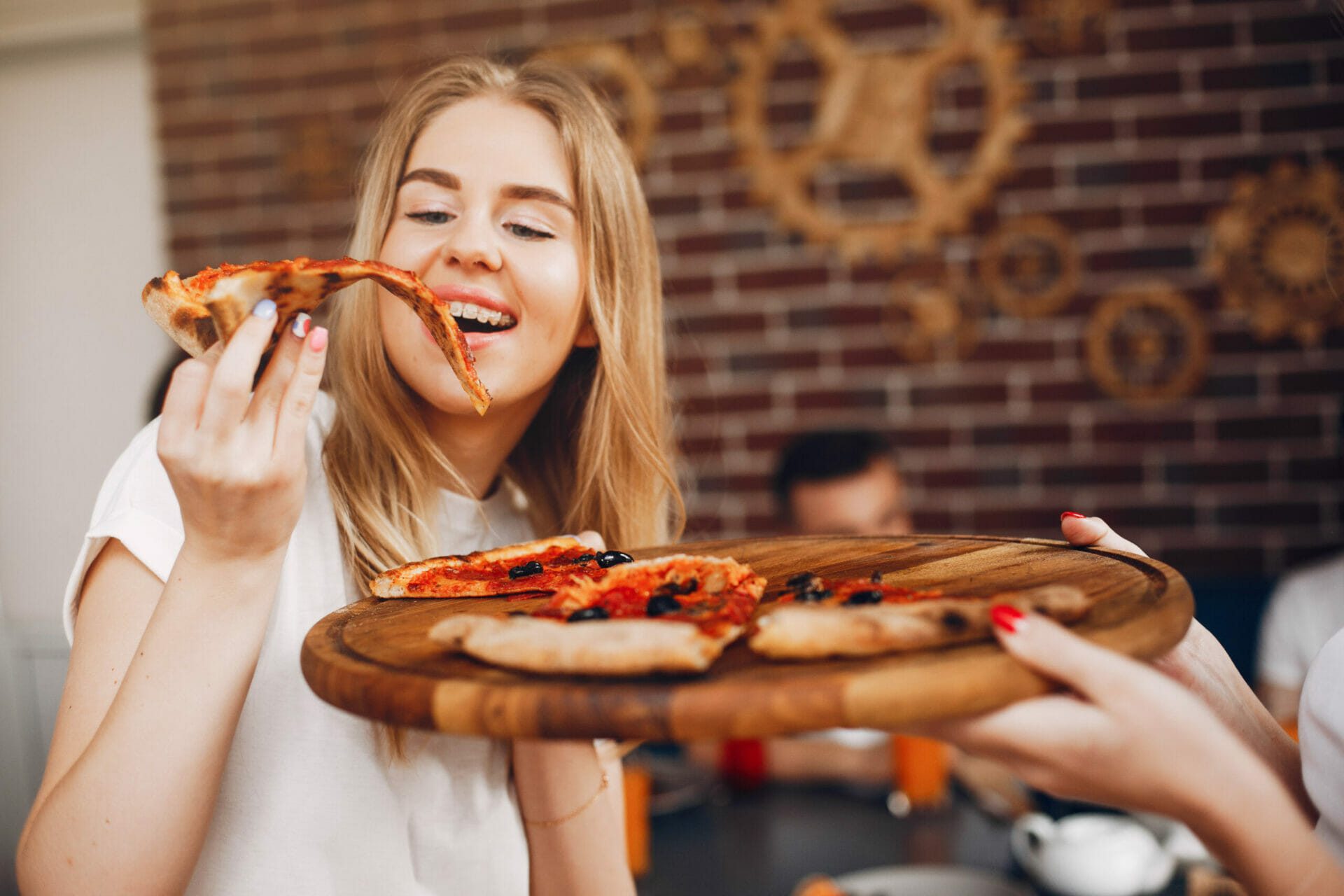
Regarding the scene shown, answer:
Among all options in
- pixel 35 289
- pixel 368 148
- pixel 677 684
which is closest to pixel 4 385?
pixel 35 289

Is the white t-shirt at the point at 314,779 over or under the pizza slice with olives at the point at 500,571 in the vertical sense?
under

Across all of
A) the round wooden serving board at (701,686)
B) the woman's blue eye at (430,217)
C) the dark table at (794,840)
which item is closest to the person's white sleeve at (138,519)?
the round wooden serving board at (701,686)

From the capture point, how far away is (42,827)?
3.40 ft

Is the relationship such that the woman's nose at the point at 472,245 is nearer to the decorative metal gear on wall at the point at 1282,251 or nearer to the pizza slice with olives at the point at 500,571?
the pizza slice with olives at the point at 500,571

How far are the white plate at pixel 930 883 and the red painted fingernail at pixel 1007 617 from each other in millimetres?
1277

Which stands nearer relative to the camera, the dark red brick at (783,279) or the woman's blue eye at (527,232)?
the woman's blue eye at (527,232)

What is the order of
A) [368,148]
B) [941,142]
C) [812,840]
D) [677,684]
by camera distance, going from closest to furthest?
1. [677,684]
2. [368,148]
3. [812,840]
4. [941,142]

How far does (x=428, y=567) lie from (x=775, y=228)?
279 centimetres

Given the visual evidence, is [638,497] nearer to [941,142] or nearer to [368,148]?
[368,148]

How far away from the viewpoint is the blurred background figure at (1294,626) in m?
3.03

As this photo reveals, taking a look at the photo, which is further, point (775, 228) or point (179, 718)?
point (775, 228)

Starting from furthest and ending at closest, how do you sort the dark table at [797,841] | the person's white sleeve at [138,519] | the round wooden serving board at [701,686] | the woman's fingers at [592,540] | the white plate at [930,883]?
the dark table at [797,841] < the white plate at [930,883] < the woman's fingers at [592,540] < the person's white sleeve at [138,519] < the round wooden serving board at [701,686]

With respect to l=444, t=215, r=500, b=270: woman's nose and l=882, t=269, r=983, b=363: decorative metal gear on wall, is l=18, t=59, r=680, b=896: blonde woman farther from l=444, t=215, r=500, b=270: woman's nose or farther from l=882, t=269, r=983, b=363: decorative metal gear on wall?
l=882, t=269, r=983, b=363: decorative metal gear on wall

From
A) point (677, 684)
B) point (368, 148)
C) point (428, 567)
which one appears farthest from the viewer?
point (368, 148)
